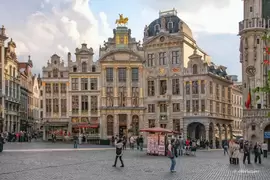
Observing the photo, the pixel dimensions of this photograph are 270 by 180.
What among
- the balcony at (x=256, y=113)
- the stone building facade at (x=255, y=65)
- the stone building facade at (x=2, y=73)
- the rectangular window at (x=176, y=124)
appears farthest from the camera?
the rectangular window at (x=176, y=124)

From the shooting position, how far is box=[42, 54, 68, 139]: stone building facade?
76938 millimetres

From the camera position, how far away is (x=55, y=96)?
254ft

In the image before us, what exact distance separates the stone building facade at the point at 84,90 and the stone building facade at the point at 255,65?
2525 cm

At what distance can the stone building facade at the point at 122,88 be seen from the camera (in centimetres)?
7544

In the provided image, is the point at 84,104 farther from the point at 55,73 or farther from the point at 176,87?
the point at 176,87

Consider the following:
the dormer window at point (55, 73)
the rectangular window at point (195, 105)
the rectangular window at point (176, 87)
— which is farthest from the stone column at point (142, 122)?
the dormer window at point (55, 73)

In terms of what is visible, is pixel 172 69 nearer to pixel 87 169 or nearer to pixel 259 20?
pixel 259 20

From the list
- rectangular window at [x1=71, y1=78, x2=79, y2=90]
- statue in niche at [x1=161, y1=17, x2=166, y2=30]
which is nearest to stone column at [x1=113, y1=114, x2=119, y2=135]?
rectangular window at [x1=71, y1=78, x2=79, y2=90]

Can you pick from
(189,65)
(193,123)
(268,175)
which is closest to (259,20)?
(189,65)

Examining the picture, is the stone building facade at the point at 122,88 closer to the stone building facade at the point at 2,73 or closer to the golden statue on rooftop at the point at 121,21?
the golden statue on rooftop at the point at 121,21

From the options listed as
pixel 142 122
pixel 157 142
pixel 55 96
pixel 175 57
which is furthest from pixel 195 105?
pixel 157 142

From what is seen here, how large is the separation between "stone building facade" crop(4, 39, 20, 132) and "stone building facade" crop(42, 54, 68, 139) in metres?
5.09

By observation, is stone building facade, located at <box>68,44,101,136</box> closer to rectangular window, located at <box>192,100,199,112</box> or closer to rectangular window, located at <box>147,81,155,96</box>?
rectangular window, located at <box>147,81,155,96</box>

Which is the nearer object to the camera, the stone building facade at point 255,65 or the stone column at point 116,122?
the stone building facade at point 255,65
